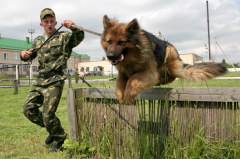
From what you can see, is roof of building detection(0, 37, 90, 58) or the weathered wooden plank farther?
roof of building detection(0, 37, 90, 58)

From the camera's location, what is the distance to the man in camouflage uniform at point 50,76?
355 cm

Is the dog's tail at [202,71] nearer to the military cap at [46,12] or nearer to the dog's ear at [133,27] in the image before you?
the dog's ear at [133,27]

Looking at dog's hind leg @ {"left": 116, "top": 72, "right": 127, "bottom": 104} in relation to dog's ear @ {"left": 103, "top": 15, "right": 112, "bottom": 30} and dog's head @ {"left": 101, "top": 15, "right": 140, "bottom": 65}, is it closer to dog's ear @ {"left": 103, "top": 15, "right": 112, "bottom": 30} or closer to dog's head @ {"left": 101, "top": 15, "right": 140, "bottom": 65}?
dog's head @ {"left": 101, "top": 15, "right": 140, "bottom": 65}

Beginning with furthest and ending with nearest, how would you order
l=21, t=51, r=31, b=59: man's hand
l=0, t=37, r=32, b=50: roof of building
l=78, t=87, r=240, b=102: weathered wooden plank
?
l=0, t=37, r=32, b=50: roof of building, l=21, t=51, r=31, b=59: man's hand, l=78, t=87, r=240, b=102: weathered wooden plank

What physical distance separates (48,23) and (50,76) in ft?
3.94

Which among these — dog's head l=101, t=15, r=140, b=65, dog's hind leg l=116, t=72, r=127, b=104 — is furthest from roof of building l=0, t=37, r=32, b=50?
dog's head l=101, t=15, r=140, b=65

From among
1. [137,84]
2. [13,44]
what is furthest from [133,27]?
[13,44]

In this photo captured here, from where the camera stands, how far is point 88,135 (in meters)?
3.49

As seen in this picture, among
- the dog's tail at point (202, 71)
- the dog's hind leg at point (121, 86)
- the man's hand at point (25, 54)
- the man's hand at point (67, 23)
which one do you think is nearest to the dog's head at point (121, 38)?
the dog's hind leg at point (121, 86)

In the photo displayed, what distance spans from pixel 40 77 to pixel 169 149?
2.91 meters

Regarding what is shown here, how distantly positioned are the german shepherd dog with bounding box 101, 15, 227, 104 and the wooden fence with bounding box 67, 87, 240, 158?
0.25 metres

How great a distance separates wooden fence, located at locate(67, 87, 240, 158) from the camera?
2373 mm

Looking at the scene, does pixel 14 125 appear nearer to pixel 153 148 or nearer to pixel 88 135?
pixel 88 135

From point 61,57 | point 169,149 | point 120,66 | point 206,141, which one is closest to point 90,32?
point 120,66
